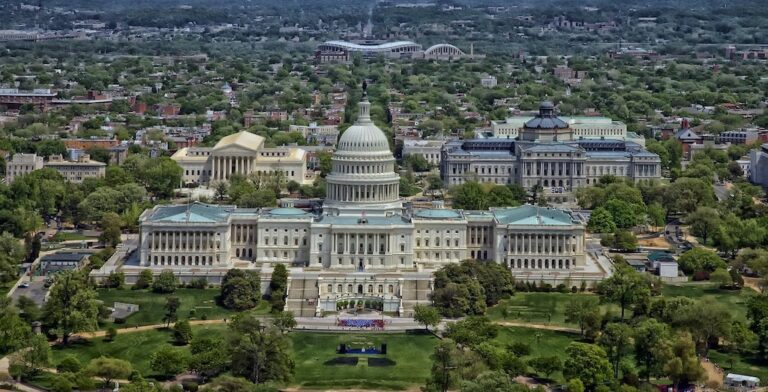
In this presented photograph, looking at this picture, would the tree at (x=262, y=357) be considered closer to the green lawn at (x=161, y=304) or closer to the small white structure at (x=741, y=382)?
the green lawn at (x=161, y=304)

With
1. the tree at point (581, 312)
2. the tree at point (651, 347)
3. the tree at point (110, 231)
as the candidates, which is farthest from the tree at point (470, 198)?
the tree at point (651, 347)

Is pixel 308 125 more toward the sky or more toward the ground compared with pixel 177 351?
more toward the sky

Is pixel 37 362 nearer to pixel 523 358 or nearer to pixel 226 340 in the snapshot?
pixel 226 340

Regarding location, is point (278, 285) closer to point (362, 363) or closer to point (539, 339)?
point (362, 363)

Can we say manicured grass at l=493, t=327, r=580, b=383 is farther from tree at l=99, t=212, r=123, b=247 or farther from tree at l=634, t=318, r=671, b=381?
tree at l=99, t=212, r=123, b=247

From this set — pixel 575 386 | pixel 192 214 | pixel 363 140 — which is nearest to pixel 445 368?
pixel 575 386

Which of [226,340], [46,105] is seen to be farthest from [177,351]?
[46,105]
